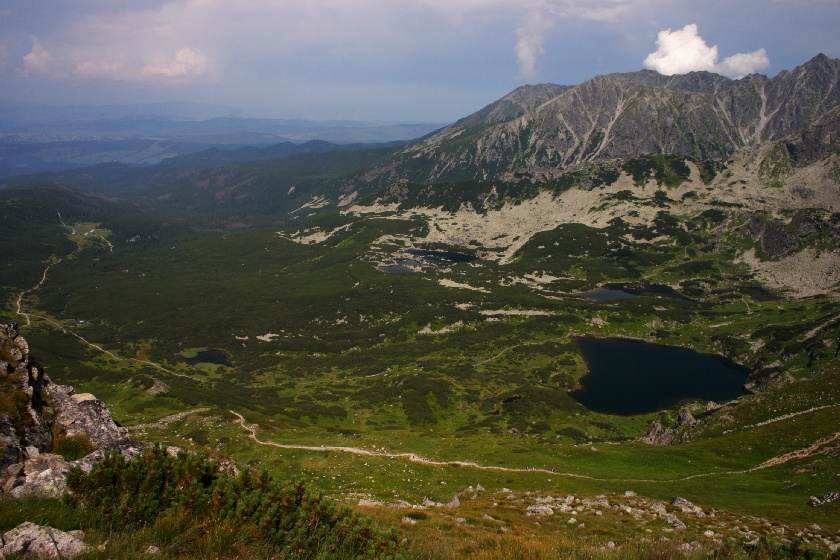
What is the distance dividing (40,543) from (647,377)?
141 meters

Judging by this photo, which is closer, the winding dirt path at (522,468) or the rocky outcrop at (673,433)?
the winding dirt path at (522,468)

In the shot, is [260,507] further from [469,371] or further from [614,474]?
[469,371]

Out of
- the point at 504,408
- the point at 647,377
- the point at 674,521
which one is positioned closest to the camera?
the point at 674,521

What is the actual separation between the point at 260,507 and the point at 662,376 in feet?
459

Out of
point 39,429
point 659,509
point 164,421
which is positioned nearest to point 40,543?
point 39,429

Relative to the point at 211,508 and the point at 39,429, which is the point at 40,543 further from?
the point at 39,429

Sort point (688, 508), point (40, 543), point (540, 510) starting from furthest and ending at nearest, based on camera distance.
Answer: point (688, 508) → point (540, 510) → point (40, 543)

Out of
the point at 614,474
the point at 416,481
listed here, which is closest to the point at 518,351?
the point at 614,474

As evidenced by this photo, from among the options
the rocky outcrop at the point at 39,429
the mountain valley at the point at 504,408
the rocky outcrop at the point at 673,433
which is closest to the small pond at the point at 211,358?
the mountain valley at the point at 504,408

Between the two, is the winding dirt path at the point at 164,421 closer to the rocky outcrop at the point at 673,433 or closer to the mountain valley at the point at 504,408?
the mountain valley at the point at 504,408

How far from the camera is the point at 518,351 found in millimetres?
145750

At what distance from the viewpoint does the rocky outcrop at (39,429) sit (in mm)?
12766

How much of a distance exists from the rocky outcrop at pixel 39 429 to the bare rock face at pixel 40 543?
2.90 m

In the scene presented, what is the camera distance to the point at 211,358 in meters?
161
